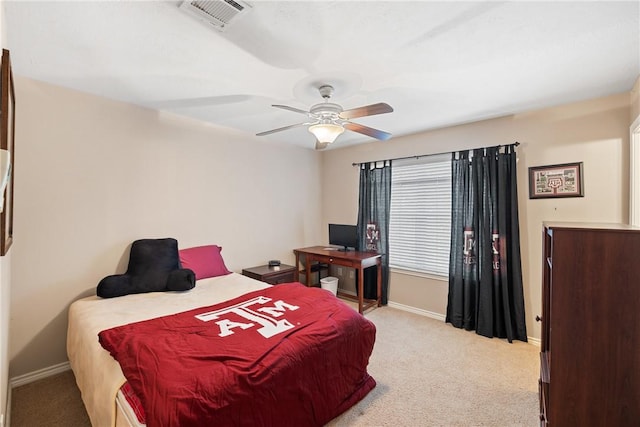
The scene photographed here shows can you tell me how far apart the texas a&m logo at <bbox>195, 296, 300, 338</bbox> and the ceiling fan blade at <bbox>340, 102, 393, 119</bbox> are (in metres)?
1.53

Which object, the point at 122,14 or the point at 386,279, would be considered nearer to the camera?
the point at 122,14

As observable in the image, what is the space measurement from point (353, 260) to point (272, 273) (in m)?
1.07

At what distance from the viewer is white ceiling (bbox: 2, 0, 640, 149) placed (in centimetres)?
153

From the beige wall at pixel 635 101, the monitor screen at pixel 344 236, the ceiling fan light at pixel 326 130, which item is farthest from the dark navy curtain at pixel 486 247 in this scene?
the ceiling fan light at pixel 326 130

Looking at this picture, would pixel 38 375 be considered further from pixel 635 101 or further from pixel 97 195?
pixel 635 101

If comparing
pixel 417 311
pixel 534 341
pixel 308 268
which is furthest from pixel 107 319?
pixel 534 341

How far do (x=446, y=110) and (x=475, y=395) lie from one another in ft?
8.54

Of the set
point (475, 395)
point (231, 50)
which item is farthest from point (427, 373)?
point (231, 50)

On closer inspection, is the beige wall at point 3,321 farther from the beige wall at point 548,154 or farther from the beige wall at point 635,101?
the beige wall at point 635,101

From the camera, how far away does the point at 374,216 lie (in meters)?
4.32

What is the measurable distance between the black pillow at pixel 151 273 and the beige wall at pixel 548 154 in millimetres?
2883

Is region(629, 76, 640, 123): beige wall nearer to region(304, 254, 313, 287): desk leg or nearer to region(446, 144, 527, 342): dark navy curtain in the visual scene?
region(446, 144, 527, 342): dark navy curtain

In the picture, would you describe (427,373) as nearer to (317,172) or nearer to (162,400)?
(162,400)

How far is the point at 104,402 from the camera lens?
4.99ft
